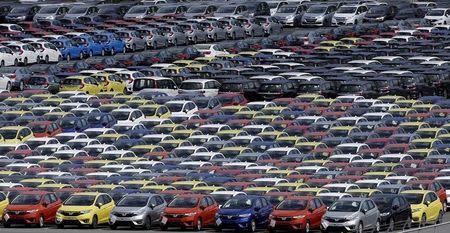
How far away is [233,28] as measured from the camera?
111562 millimetres

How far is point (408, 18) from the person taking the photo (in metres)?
120

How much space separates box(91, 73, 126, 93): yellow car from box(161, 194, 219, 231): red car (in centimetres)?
3130

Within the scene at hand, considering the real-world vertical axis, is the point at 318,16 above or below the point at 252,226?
above

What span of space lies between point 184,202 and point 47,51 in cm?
4113

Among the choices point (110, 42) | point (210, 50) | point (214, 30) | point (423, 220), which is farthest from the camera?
point (214, 30)

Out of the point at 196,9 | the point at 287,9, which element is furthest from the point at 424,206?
the point at 196,9

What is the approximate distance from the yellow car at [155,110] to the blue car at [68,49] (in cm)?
1896

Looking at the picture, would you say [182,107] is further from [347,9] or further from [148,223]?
[347,9]

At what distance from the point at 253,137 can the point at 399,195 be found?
16.8 m

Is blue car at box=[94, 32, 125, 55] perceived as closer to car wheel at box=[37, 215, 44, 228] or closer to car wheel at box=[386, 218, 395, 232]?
car wheel at box=[37, 215, 44, 228]

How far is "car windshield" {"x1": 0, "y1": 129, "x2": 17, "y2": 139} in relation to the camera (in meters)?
74.7

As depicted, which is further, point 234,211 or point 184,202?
point 184,202

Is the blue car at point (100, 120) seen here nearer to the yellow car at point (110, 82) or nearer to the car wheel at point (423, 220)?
the yellow car at point (110, 82)

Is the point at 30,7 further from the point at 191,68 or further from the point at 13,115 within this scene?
the point at 13,115
